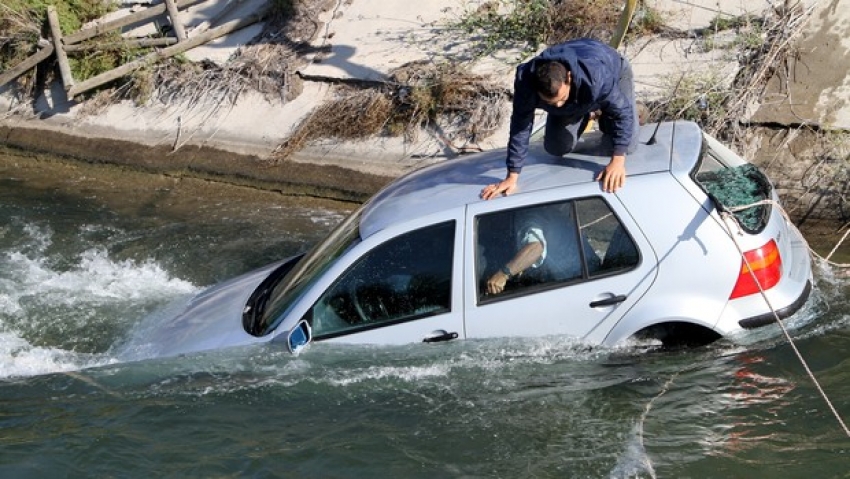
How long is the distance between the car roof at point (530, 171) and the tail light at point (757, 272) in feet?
1.98

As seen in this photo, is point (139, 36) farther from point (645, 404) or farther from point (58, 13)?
point (645, 404)

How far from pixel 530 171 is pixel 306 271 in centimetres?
153

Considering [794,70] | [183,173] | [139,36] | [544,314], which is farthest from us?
[139,36]

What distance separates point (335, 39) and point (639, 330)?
24.6 ft

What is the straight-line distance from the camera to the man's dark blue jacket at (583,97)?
643 cm

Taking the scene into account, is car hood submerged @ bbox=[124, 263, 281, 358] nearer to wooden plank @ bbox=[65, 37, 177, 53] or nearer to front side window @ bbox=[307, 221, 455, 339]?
front side window @ bbox=[307, 221, 455, 339]

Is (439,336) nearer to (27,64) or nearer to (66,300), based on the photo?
(66,300)

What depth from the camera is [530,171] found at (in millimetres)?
6648

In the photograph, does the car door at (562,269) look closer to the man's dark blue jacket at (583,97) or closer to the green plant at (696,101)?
the man's dark blue jacket at (583,97)

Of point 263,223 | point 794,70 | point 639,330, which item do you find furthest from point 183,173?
point 639,330

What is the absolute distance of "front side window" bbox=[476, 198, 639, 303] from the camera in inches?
247

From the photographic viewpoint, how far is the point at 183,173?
40.9ft

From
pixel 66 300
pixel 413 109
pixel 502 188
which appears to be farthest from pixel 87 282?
pixel 502 188

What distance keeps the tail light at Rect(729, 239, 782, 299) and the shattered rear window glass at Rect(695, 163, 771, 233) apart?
14cm
